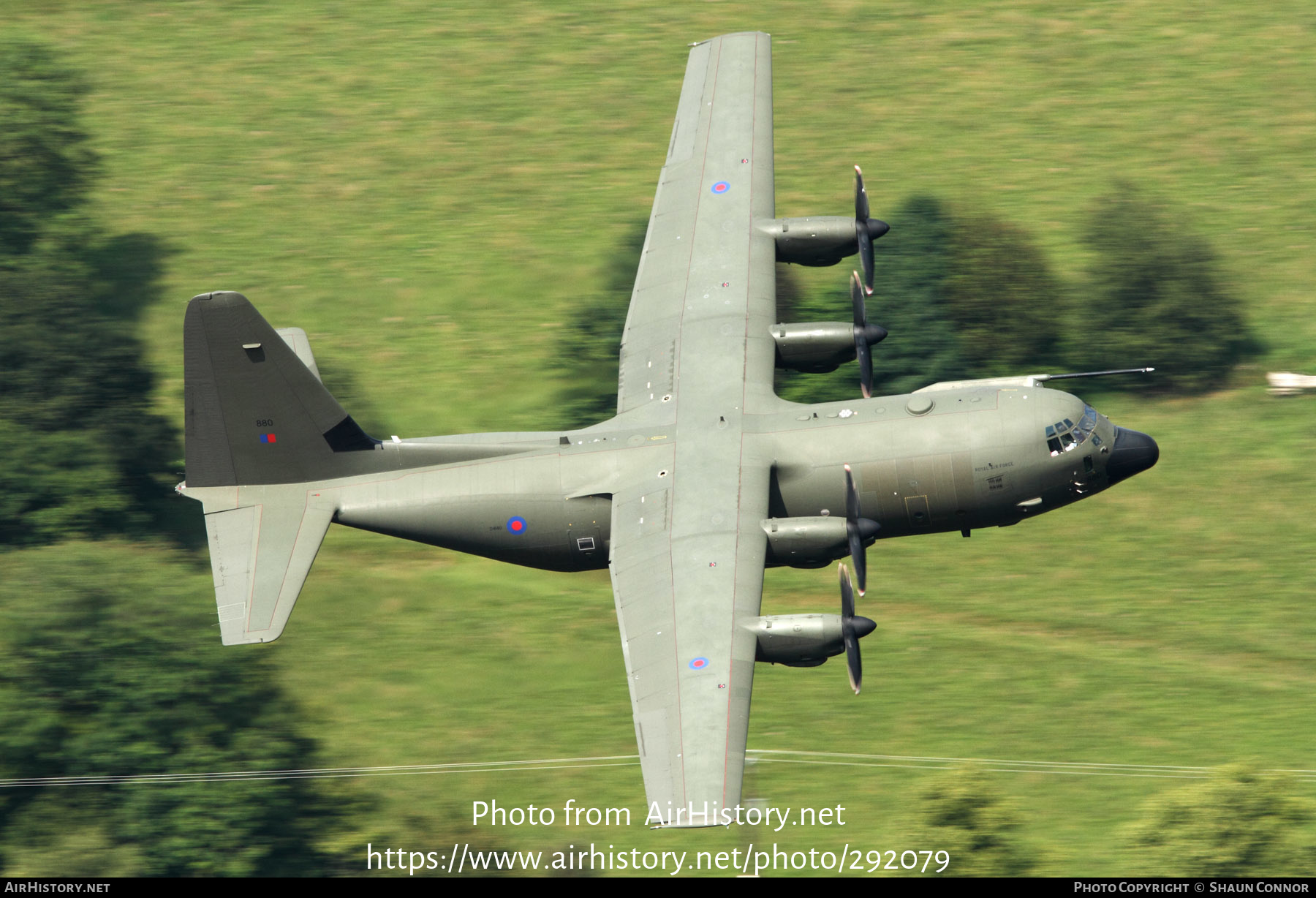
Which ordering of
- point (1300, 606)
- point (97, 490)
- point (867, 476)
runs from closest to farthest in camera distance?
point (867, 476) → point (1300, 606) → point (97, 490)

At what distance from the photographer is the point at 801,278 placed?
6731 cm

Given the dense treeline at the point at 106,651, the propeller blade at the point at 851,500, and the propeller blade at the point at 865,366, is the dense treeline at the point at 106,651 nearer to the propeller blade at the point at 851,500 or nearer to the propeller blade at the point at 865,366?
the propeller blade at the point at 851,500

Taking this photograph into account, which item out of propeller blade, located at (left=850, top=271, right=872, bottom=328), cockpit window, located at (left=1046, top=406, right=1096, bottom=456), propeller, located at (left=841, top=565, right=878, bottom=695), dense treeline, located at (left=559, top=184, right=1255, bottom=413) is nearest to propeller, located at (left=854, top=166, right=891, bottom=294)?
propeller blade, located at (left=850, top=271, right=872, bottom=328)

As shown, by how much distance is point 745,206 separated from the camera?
169 feet

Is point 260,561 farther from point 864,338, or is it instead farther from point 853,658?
point 864,338

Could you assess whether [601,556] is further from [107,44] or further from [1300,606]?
[107,44]

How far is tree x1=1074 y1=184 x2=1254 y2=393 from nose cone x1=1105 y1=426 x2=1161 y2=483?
1597 centimetres

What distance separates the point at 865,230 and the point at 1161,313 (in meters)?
18.9

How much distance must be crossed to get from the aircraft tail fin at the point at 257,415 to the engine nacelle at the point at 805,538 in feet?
35.3

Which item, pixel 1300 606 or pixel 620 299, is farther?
pixel 620 299

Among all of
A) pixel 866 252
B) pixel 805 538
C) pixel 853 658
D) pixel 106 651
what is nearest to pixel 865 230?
pixel 866 252

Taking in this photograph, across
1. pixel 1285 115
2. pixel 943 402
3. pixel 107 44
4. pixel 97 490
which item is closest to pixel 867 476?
pixel 943 402

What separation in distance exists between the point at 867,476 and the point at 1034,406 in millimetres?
4841

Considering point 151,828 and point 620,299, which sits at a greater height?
point 620,299
